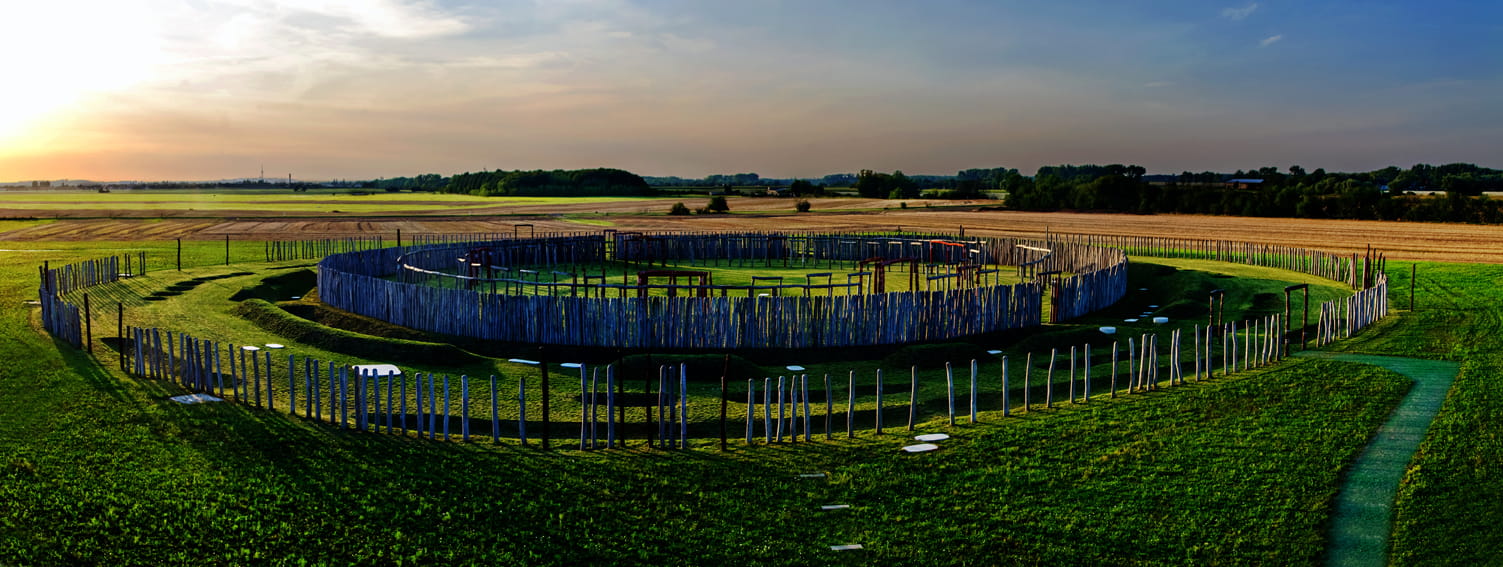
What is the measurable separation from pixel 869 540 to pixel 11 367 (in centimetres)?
1384

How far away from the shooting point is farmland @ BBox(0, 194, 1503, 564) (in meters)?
8.05

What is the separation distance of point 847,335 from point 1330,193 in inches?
2987

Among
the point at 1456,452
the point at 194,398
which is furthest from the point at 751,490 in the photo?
the point at 194,398

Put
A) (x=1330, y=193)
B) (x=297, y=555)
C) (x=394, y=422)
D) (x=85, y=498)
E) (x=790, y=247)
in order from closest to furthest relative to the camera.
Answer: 1. (x=297, y=555)
2. (x=85, y=498)
3. (x=394, y=422)
4. (x=790, y=247)
5. (x=1330, y=193)

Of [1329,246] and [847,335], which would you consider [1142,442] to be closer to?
[847,335]

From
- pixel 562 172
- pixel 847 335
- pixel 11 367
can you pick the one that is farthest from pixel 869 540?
pixel 562 172

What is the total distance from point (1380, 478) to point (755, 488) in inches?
241

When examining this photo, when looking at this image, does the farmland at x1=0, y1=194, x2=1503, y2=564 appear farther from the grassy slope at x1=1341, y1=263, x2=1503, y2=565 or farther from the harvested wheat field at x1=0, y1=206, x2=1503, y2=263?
the harvested wheat field at x1=0, y1=206, x2=1503, y2=263

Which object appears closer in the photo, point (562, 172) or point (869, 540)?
point (869, 540)

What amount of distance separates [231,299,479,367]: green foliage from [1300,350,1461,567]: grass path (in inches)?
483

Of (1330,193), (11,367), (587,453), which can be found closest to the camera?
(587,453)

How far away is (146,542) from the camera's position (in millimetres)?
8047

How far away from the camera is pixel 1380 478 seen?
31.8ft

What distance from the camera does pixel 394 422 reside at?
12.2 meters
